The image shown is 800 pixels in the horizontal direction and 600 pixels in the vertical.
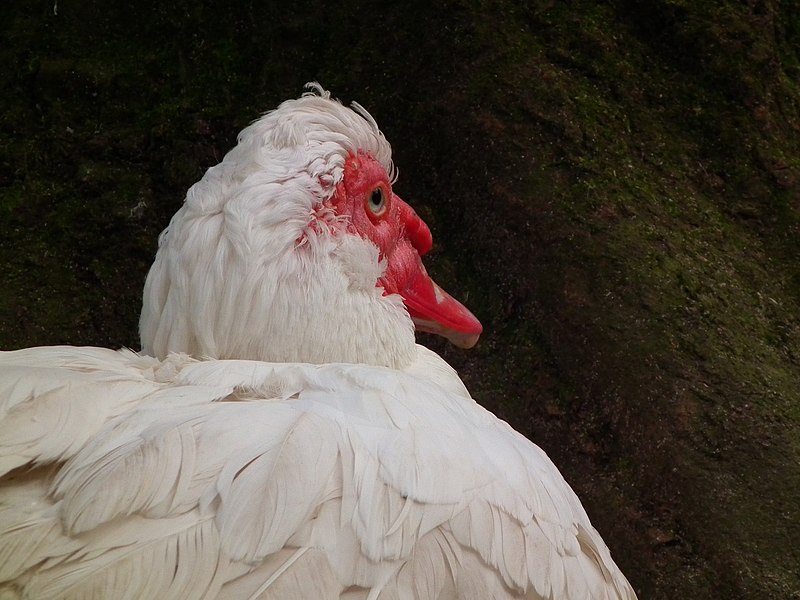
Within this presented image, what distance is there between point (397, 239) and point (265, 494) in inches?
51.8

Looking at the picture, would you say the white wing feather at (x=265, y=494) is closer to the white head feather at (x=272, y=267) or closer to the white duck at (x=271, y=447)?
the white duck at (x=271, y=447)

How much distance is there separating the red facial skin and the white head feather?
0.08m

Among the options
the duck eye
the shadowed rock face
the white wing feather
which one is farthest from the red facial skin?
the shadowed rock face

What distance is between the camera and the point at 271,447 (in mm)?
1407

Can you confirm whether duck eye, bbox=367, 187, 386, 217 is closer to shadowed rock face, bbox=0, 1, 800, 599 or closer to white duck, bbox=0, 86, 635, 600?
white duck, bbox=0, 86, 635, 600

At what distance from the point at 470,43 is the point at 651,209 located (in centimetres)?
110

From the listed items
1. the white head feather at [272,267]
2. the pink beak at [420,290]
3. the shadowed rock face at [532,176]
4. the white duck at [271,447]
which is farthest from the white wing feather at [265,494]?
the shadowed rock face at [532,176]

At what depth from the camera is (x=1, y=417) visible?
4.67 feet

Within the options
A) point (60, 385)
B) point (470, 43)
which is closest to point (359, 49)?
point (470, 43)

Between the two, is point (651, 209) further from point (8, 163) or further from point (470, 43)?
point (8, 163)

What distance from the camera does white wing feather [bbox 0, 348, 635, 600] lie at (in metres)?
1.26

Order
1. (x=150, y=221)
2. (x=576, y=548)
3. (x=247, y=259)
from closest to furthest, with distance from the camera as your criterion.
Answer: (x=576, y=548) < (x=247, y=259) < (x=150, y=221)

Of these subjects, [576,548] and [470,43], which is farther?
[470,43]

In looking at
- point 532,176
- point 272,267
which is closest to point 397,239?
point 272,267
